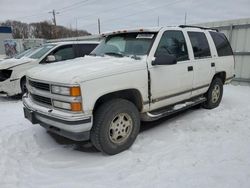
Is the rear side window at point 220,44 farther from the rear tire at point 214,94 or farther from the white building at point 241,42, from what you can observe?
the white building at point 241,42

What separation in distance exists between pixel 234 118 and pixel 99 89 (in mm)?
3374

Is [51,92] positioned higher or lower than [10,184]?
higher

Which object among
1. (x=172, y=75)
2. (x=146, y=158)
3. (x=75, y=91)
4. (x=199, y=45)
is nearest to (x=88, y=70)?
(x=75, y=91)

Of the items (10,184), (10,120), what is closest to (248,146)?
(10,184)

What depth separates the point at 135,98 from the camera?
391 cm

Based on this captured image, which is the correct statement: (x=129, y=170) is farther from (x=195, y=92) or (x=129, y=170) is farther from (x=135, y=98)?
(x=195, y=92)

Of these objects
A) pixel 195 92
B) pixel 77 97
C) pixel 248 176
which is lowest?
pixel 248 176

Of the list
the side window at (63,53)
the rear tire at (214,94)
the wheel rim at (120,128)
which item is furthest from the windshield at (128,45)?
the side window at (63,53)

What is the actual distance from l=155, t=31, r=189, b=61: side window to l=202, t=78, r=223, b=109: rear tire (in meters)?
1.47

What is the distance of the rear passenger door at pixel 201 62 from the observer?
4.92 metres

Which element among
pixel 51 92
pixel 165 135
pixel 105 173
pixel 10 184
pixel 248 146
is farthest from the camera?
pixel 165 135

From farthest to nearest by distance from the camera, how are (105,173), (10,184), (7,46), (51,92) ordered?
1. (7,46)
2. (51,92)
3. (105,173)
4. (10,184)

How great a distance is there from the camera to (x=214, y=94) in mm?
5883

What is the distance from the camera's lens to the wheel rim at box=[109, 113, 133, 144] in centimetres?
359
